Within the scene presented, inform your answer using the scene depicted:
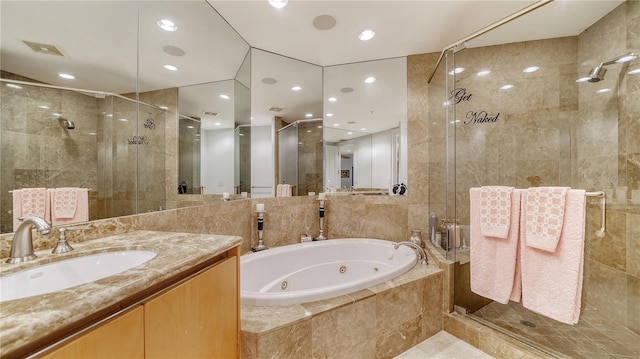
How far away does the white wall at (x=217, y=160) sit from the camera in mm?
1891

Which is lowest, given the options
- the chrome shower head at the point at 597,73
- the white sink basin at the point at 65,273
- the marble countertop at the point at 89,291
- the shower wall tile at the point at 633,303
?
the shower wall tile at the point at 633,303

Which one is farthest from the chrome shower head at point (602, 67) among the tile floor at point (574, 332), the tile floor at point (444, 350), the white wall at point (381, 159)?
the tile floor at point (444, 350)

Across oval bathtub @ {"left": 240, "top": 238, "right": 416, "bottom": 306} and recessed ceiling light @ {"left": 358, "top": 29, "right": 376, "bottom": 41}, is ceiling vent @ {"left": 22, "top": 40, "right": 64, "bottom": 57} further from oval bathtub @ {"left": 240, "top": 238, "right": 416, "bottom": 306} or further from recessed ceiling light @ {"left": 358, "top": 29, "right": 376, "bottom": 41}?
recessed ceiling light @ {"left": 358, "top": 29, "right": 376, "bottom": 41}

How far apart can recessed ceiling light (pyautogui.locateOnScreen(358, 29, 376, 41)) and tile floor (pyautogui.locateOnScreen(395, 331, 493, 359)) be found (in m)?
2.49

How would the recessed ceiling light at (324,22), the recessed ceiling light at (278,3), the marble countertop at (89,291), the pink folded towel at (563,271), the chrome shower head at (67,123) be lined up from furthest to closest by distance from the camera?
the recessed ceiling light at (324,22) < the recessed ceiling light at (278,3) < the pink folded towel at (563,271) < the chrome shower head at (67,123) < the marble countertop at (89,291)

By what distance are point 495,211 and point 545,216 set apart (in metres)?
0.25

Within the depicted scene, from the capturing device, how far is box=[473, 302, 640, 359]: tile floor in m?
1.40

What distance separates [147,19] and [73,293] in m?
1.49

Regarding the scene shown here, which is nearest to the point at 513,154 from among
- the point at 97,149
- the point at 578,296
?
the point at 578,296

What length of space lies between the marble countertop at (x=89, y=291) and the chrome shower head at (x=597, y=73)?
9.07ft

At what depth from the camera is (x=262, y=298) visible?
4.22 ft

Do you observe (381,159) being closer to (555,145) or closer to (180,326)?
(555,145)

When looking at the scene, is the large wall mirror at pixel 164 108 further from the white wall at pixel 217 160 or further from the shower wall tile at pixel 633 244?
the shower wall tile at pixel 633 244

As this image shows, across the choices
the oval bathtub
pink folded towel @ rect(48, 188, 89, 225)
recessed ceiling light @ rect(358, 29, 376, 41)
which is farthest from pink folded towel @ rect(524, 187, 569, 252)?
pink folded towel @ rect(48, 188, 89, 225)
